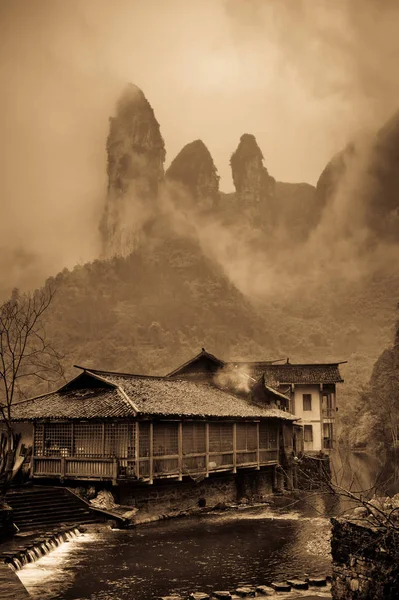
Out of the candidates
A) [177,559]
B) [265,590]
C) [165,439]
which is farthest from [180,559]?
[165,439]

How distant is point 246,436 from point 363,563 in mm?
23094

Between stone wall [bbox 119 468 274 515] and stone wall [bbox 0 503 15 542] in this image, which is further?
stone wall [bbox 119 468 274 515]

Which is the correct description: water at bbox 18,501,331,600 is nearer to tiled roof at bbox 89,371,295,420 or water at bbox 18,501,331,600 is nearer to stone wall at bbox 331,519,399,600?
stone wall at bbox 331,519,399,600

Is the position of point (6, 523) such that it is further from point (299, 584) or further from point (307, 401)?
point (307, 401)

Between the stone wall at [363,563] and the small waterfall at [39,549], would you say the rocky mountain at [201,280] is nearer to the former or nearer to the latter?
the small waterfall at [39,549]

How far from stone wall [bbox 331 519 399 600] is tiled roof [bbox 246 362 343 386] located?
41977 millimetres

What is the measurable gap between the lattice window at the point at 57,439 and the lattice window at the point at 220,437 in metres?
8.04

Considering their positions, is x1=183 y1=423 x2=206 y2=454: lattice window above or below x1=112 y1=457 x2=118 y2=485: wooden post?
above

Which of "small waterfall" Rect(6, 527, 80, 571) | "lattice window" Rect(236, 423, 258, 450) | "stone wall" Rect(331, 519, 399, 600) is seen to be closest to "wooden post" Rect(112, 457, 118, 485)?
"small waterfall" Rect(6, 527, 80, 571)

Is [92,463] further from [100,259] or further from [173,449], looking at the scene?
[100,259]

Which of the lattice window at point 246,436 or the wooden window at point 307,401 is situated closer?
the lattice window at point 246,436

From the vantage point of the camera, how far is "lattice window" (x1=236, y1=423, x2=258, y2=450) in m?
34.8

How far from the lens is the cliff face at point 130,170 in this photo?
172 m

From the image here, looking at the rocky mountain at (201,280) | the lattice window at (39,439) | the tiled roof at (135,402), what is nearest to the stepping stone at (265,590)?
the tiled roof at (135,402)
